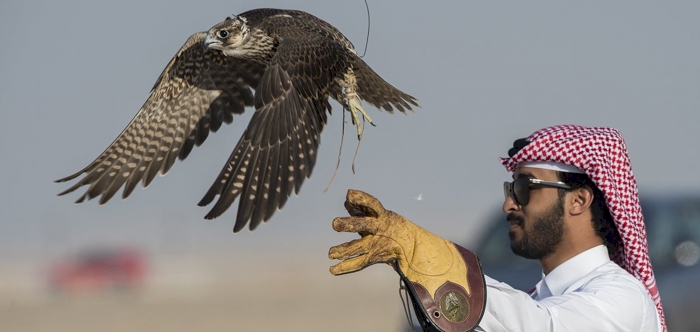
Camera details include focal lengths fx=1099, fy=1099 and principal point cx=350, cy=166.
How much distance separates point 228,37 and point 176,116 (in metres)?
0.38

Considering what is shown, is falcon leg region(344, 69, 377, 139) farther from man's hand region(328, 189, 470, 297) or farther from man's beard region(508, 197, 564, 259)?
man's hand region(328, 189, 470, 297)

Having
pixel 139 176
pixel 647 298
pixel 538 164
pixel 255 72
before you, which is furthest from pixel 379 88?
pixel 647 298

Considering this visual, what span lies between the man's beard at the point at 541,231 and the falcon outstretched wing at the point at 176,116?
5.70ft

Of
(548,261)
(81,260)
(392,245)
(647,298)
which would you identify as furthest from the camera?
(81,260)

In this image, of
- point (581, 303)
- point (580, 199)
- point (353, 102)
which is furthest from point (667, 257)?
point (581, 303)

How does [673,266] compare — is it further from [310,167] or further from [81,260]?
[81,260]

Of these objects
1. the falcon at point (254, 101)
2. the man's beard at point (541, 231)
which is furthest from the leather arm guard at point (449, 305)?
the falcon at point (254, 101)

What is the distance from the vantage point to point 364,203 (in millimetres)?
2469

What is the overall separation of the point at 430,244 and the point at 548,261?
614 mm

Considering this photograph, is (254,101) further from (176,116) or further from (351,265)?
(351,265)

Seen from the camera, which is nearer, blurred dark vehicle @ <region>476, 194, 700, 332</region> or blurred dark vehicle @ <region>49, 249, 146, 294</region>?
blurred dark vehicle @ <region>476, 194, 700, 332</region>

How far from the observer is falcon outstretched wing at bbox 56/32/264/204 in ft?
14.1

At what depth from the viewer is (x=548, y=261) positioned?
300cm

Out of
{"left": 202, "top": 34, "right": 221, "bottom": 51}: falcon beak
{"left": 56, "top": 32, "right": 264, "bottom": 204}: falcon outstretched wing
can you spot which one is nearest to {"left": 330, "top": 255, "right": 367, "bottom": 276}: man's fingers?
{"left": 56, "top": 32, "right": 264, "bottom": 204}: falcon outstretched wing
